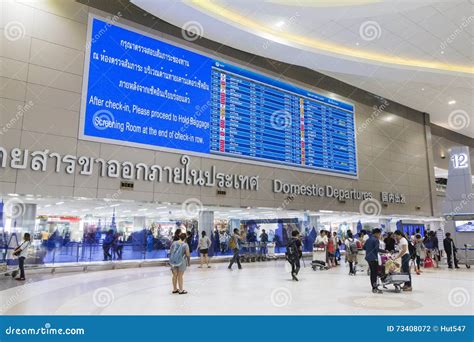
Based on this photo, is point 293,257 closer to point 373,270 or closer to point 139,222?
point 373,270

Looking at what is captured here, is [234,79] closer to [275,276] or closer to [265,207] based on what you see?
[265,207]

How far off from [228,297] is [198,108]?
24.6ft

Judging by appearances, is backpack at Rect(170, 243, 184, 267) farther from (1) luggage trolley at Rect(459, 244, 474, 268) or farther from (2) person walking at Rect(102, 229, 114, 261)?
(1) luggage trolley at Rect(459, 244, 474, 268)

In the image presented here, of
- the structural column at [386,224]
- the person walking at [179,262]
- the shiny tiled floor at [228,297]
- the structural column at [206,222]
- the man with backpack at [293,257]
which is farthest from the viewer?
the structural column at [386,224]

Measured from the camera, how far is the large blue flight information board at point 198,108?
10.8 meters

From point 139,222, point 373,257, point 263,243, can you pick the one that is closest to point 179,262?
point 373,257

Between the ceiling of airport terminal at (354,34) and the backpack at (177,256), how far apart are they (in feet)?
24.6

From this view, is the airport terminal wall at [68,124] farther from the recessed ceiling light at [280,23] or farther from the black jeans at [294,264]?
the black jeans at [294,264]

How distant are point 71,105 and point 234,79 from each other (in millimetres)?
5986

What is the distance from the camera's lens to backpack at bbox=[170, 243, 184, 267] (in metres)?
7.11

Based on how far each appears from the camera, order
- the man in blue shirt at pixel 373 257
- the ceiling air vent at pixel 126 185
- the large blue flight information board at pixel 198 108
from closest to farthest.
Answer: the man in blue shirt at pixel 373 257 → the ceiling air vent at pixel 126 185 → the large blue flight information board at pixel 198 108

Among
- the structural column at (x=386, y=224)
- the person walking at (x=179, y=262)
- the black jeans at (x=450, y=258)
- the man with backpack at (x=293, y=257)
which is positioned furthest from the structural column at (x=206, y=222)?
the structural column at (x=386, y=224)

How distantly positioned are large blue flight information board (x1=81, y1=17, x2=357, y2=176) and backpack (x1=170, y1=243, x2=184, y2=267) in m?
4.82

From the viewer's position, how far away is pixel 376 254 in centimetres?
739
